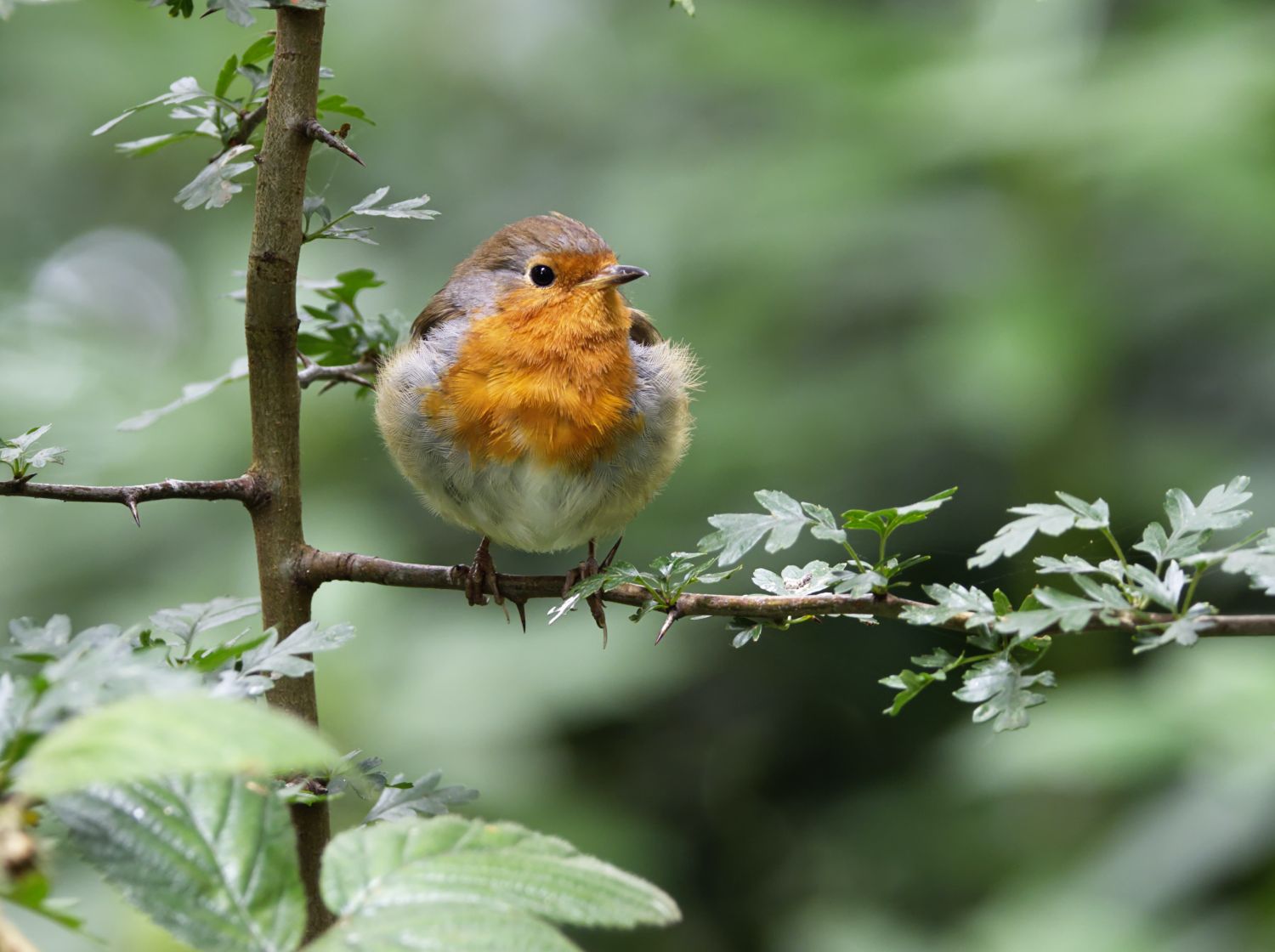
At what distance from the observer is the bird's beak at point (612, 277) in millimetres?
3201

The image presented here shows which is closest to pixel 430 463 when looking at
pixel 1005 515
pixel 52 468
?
pixel 52 468

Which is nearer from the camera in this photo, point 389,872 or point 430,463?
point 389,872

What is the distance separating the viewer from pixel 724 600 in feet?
5.59

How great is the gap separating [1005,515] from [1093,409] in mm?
533

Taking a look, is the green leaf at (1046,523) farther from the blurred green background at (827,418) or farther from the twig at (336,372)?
the blurred green background at (827,418)

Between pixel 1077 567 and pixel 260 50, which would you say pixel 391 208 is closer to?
pixel 260 50

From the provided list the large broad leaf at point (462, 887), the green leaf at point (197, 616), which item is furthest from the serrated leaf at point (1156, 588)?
the green leaf at point (197, 616)

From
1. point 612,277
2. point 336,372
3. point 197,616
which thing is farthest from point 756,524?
point 612,277

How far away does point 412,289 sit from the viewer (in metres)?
5.45

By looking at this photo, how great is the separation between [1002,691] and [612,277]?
1932 millimetres

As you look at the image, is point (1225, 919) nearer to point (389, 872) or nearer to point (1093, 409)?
point (1093, 409)

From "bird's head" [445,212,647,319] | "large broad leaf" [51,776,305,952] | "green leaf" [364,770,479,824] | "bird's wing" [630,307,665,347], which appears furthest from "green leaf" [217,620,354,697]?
"bird's wing" [630,307,665,347]

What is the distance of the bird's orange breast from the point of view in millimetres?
2916

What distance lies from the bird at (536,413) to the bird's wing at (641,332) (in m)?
0.10
